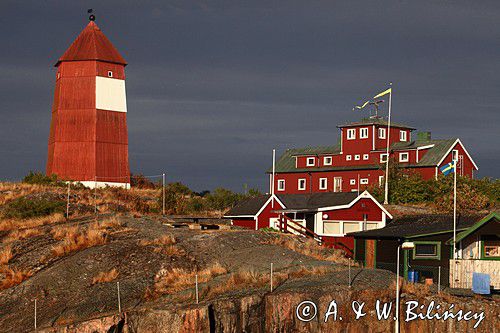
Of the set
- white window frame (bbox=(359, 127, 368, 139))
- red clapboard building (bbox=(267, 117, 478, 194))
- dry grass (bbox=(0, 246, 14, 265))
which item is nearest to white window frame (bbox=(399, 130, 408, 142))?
red clapboard building (bbox=(267, 117, 478, 194))

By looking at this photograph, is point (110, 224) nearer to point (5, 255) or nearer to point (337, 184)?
point (5, 255)

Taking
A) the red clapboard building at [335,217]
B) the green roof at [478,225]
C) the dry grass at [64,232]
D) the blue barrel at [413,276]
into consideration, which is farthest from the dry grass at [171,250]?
the green roof at [478,225]

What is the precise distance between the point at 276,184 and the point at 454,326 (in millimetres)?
55595

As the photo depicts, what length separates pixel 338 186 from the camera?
8194 centimetres

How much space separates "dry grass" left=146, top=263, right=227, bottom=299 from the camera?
35594mm

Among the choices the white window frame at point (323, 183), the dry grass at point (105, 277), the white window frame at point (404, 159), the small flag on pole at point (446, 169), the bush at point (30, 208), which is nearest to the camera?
the dry grass at point (105, 277)

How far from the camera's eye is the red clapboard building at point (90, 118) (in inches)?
2881

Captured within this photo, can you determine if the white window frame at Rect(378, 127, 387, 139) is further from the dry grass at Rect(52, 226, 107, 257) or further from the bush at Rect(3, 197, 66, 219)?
the dry grass at Rect(52, 226, 107, 257)

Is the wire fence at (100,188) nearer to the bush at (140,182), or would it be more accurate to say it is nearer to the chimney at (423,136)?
the bush at (140,182)

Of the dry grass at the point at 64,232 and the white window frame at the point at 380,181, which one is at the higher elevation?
the white window frame at the point at 380,181

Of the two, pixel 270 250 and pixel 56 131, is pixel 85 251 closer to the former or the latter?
pixel 270 250

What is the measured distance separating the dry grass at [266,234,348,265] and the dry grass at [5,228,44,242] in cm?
1334

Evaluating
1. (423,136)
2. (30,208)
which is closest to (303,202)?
(30,208)

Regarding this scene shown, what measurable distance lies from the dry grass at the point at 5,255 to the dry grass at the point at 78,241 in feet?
7.20
